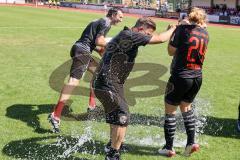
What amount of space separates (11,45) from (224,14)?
34.3 m

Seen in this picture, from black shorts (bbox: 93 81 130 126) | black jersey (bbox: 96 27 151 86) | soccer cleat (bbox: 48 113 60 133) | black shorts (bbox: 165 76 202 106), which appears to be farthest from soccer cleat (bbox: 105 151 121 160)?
soccer cleat (bbox: 48 113 60 133)

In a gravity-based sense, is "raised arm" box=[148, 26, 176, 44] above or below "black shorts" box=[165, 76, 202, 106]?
above

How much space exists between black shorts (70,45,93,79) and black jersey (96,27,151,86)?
204 cm

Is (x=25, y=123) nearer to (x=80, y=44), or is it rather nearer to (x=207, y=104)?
(x=80, y=44)

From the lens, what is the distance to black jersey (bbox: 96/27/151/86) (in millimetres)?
5367

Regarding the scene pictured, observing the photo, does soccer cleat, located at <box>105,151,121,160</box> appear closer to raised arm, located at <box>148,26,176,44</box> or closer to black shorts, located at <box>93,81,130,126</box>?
black shorts, located at <box>93,81,130,126</box>

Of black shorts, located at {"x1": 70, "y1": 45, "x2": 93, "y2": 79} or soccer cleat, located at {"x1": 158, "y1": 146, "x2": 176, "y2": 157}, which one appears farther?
black shorts, located at {"x1": 70, "y1": 45, "x2": 93, "y2": 79}

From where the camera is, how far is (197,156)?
21.2 ft

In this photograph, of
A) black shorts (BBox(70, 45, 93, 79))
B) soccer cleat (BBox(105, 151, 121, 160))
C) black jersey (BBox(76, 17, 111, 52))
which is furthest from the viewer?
black shorts (BBox(70, 45, 93, 79))

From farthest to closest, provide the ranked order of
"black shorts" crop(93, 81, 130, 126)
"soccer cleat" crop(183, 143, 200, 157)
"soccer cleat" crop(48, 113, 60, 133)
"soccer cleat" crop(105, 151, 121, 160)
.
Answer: "soccer cleat" crop(48, 113, 60, 133), "soccer cleat" crop(183, 143, 200, 157), "soccer cleat" crop(105, 151, 121, 160), "black shorts" crop(93, 81, 130, 126)

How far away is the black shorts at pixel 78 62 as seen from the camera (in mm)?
7691

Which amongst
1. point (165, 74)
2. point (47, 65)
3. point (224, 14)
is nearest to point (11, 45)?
point (47, 65)

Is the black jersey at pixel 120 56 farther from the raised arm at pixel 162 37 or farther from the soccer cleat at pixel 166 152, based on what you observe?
the soccer cleat at pixel 166 152

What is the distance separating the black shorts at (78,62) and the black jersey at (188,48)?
2.29m
